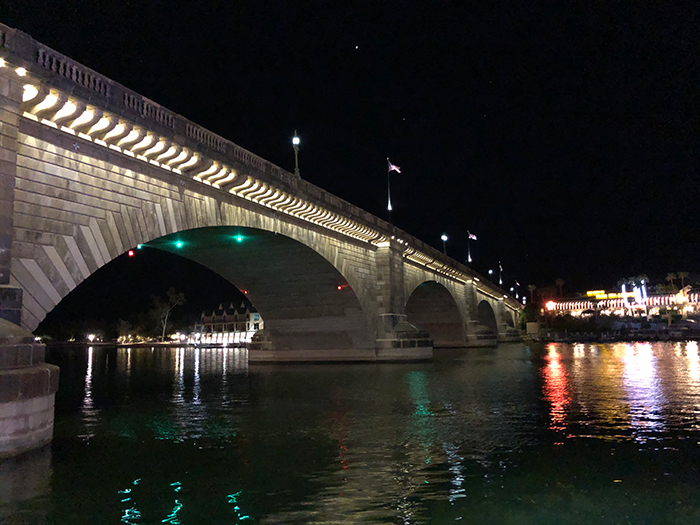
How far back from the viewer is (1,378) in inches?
422

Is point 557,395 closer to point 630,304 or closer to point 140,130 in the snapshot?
point 140,130

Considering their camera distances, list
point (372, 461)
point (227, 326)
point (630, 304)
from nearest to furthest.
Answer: point (372, 461) < point (227, 326) < point (630, 304)

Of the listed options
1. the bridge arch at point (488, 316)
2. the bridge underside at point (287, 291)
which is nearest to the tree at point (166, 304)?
Result: the bridge arch at point (488, 316)

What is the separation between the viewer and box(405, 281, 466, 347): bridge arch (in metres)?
69.8

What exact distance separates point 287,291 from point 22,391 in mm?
28715

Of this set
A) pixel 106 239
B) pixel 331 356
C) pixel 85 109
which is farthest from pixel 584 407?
pixel 331 356

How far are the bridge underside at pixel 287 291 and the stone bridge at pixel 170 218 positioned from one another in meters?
0.12

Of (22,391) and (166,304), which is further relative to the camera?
(166,304)

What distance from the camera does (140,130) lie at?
1742cm

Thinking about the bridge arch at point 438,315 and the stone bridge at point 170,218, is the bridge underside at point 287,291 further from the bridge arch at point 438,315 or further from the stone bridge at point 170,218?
the bridge arch at point 438,315

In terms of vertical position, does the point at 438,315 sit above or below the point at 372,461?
above

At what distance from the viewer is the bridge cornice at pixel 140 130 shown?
13844 millimetres

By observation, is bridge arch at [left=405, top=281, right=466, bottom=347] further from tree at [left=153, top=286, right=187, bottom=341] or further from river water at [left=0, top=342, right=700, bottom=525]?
tree at [left=153, top=286, right=187, bottom=341]

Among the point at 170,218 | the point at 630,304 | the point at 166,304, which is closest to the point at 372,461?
the point at 170,218
